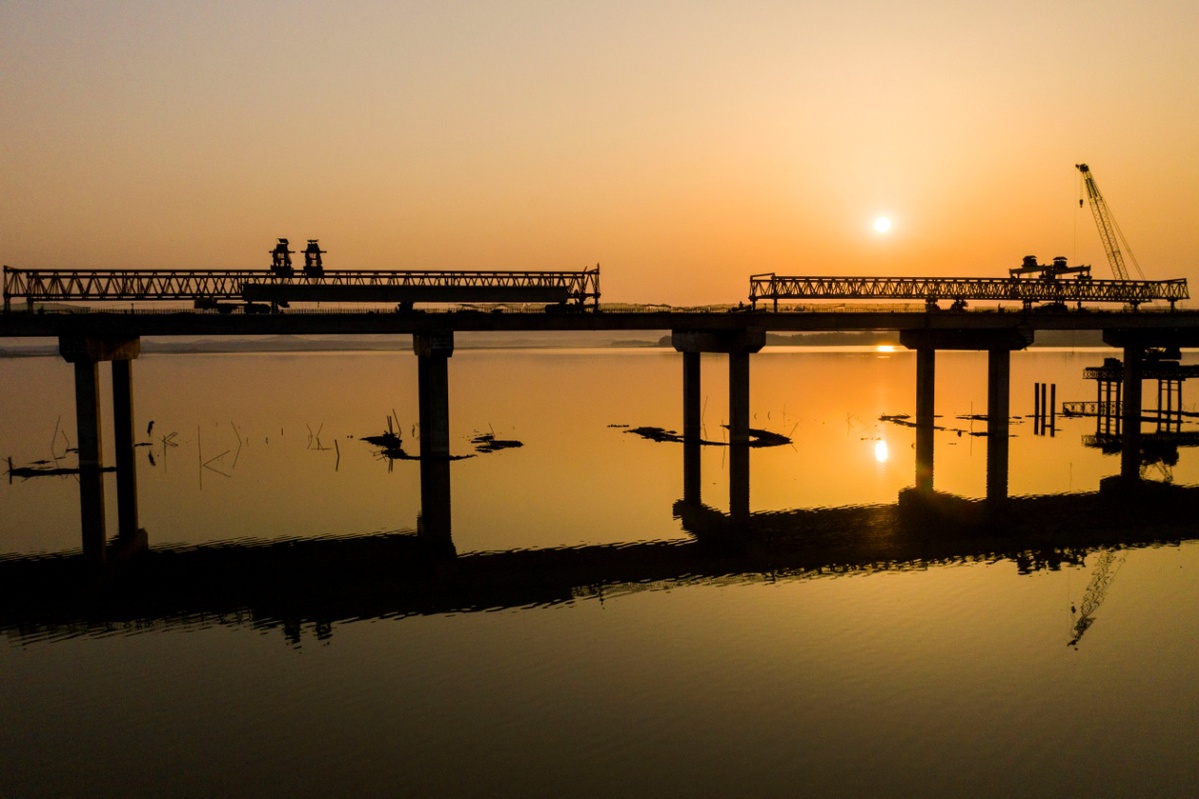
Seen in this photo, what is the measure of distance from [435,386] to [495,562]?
24.7m

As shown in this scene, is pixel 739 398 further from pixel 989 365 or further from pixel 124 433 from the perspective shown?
pixel 124 433

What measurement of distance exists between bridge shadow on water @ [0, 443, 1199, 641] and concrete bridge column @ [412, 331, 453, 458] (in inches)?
521

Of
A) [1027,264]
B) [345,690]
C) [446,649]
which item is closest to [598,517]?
[446,649]

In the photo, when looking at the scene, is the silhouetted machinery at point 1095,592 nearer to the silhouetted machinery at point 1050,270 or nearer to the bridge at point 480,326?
the bridge at point 480,326

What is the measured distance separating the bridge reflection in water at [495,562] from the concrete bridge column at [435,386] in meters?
12.0

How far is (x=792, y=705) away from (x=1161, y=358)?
78.2 meters

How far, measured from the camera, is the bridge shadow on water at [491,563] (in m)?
28.5

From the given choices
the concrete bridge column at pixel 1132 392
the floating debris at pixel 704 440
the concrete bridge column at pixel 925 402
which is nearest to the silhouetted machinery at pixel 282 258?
the floating debris at pixel 704 440

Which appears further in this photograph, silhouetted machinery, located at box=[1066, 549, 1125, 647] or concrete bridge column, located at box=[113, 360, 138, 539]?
concrete bridge column, located at box=[113, 360, 138, 539]

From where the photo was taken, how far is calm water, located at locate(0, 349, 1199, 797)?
1786 centimetres

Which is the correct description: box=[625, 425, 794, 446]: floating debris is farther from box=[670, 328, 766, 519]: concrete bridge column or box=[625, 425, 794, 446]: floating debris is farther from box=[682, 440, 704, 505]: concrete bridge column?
box=[670, 328, 766, 519]: concrete bridge column

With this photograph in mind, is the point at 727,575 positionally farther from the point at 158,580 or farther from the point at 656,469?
the point at 656,469

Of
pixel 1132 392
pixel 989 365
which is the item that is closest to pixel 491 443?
pixel 989 365

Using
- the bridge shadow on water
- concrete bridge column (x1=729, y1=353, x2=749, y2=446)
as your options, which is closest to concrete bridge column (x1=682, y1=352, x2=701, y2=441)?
concrete bridge column (x1=729, y1=353, x2=749, y2=446)
